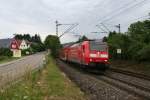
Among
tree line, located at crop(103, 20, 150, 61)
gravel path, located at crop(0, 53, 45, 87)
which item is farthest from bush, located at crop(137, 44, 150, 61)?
gravel path, located at crop(0, 53, 45, 87)

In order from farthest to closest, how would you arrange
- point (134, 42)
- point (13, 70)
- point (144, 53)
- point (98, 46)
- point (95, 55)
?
point (134, 42) < point (144, 53) < point (98, 46) < point (95, 55) < point (13, 70)

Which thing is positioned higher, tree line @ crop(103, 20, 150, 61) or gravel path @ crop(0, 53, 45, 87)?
tree line @ crop(103, 20, 150, 61)

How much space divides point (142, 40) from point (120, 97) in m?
30.0

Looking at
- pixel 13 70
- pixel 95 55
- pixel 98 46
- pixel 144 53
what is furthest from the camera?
pixel 144 53

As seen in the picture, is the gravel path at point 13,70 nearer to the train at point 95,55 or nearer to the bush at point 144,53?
the train at point 95,55

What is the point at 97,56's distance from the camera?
3494 cm

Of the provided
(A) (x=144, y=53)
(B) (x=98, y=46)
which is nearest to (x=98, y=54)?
(B) (x=98, y=46)

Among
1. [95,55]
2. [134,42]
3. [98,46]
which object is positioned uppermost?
[134,42]

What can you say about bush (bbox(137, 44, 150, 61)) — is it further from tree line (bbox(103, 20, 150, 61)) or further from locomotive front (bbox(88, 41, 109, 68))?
locomotive front (bbox(88, 41, 109, 68))

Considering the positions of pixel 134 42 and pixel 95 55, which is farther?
pixel 134 42

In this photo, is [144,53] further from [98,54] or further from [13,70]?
[13,70]

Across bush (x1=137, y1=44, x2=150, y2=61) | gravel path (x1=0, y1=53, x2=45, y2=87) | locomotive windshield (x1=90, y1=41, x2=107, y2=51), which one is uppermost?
locomotive windshield (x1=90, y1=41, x2=107, y2=51)

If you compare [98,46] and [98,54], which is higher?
[98,46]

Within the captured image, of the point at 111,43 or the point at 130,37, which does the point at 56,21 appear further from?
the point at 130,37
